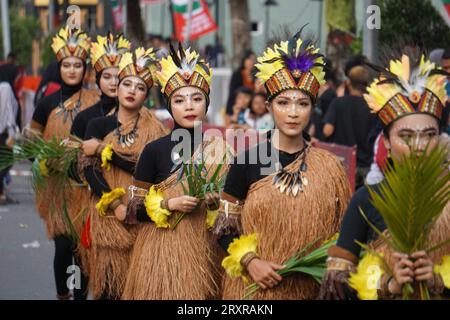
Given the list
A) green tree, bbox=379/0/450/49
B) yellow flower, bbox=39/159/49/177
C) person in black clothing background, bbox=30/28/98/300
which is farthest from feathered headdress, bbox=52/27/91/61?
green tree, bbox=379/0/450/49

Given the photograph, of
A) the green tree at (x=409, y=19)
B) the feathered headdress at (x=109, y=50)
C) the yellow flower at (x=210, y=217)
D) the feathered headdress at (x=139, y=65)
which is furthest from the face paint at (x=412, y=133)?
the green tree at (x=409, y=19)

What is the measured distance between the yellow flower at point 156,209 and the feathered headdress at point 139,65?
1.49 metres

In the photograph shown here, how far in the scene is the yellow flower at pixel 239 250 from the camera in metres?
5.75

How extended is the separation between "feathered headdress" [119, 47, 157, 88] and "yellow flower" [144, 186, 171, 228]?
1.49 m

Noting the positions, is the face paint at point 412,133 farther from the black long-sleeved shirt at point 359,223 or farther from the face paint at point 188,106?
the face paint at point 188,106

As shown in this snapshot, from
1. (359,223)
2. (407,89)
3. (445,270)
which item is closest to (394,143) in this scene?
(407,89)

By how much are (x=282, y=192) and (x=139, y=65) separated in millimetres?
2794

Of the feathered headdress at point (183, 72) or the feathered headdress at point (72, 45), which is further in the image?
the feathered headdress at point (72, 45)

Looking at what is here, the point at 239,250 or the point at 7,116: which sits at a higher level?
the point at 239,250

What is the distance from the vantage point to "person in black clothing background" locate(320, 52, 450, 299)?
4840 millimetres

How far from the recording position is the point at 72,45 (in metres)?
10.1

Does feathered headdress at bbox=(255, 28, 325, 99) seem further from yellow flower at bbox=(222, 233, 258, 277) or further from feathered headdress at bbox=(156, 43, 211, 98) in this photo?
feathered headdress at bbox=(156, 43, 211, 98)

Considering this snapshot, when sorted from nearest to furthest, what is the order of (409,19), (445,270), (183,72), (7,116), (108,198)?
(445,270) < (183,72) < (108,198) < (409,19) < (7,116)

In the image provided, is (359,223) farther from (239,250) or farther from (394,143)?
(239,250)
